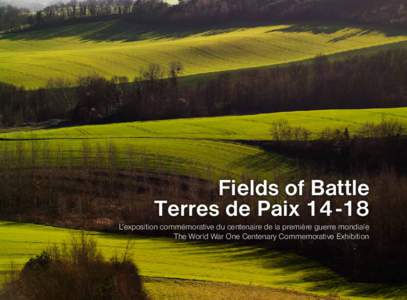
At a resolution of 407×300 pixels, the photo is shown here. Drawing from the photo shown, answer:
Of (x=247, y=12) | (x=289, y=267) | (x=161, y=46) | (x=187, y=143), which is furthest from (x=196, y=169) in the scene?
(x=247, y=12)

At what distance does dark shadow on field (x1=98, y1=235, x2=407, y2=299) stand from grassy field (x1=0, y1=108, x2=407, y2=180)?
27.0 feet

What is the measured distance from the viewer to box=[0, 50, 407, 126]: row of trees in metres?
59.2

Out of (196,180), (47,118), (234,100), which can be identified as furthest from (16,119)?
(196,180)

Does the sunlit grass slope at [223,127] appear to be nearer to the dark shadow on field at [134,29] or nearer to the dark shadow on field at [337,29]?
the dark shadow on field at [337,29]

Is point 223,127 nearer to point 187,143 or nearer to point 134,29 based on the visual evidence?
point 187,143

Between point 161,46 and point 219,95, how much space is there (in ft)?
102

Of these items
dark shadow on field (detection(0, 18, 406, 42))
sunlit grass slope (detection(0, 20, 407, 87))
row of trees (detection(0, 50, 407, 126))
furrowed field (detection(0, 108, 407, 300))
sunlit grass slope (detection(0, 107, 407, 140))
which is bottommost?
furrowed field (detection(0, 108, 407, 300))

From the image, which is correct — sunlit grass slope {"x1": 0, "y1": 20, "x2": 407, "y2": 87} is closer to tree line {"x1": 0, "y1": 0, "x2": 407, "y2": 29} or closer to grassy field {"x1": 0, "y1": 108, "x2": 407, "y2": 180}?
tree line {"x1": 0, "y1": 0, "x2": 407, "y2": 29}

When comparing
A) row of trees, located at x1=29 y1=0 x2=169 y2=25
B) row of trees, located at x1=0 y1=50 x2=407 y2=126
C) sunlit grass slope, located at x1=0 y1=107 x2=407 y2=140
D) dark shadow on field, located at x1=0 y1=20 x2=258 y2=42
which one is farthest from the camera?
row of trees, located at x1=29 y1=0 x2=169 y2=25

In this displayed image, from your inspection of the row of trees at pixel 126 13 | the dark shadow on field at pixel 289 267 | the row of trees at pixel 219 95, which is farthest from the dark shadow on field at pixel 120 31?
the dark shadow on field at pixel 289 267

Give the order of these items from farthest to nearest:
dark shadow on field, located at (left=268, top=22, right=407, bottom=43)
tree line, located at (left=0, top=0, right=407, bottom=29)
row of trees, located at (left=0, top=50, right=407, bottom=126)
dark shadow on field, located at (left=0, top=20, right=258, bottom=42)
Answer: dark shadow on field, located at (left=0, top=20, right=258, bottom=42)
tree line, located at (left=0, top=0, right=407, bottom=29)
dark shadow on field, located at (left=268, top=22, right=407, bottom=43)
row of trees, located at (left=0, top=50, right=407, bottom=126)

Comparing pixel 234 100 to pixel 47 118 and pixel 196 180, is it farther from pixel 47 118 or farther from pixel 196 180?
pixel 196 180

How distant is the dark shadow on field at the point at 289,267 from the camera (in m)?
25.3

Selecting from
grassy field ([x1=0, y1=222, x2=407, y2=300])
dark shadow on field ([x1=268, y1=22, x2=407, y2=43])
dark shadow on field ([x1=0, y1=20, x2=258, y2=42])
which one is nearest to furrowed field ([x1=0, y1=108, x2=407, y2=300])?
grassy field ([x1=0, y1=222, x2=407, y2=300])
